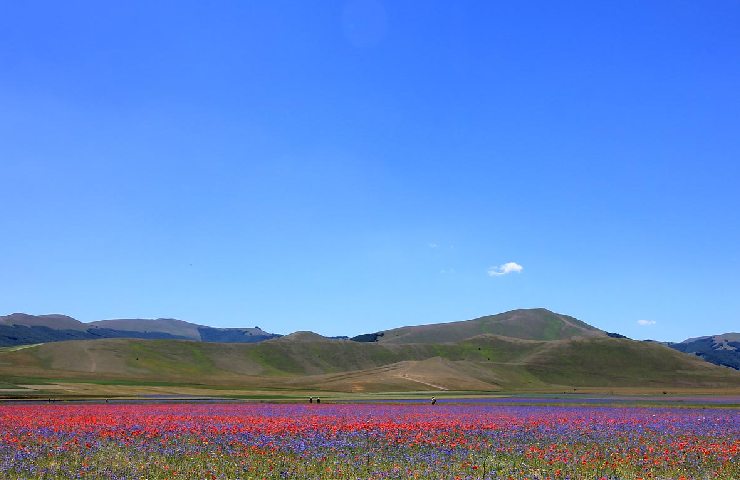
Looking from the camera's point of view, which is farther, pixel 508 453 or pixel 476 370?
pixel 476 370

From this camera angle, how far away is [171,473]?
1769 cm

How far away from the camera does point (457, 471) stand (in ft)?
57.3

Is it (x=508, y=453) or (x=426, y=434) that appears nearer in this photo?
(x=508, y=453)

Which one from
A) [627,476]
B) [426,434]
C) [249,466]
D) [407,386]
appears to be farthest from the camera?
[407,386]

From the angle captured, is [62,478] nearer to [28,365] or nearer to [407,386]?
[407,386]

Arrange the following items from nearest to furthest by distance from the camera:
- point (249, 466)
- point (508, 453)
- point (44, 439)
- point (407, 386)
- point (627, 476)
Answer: point (627, 476) → point (249, 466) → point (508, 453) → point (44, 439) → point (407, 386)

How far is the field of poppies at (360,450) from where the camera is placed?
17788 millimetres

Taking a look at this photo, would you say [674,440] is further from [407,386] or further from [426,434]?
[407,386]

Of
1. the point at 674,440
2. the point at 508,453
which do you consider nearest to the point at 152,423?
the point at 508,453

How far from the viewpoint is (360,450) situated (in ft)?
72.3

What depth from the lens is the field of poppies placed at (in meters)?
17.8

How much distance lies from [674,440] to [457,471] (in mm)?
12733

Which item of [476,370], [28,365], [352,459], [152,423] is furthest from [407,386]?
[28,365]

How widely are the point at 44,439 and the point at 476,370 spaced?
16994cm
